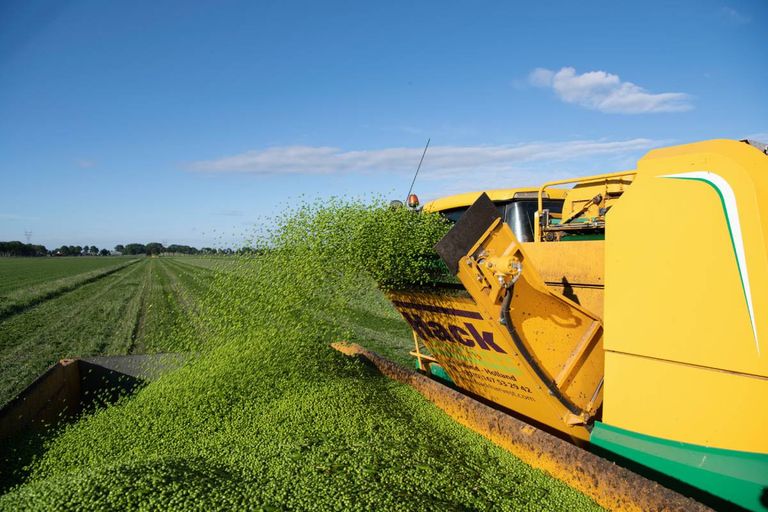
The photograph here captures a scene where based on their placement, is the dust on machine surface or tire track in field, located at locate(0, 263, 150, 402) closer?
the dust on machine surface

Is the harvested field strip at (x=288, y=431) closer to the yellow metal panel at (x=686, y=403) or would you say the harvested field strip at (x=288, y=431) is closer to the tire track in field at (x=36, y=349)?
the yellow metal panel at (x=686, y=403)

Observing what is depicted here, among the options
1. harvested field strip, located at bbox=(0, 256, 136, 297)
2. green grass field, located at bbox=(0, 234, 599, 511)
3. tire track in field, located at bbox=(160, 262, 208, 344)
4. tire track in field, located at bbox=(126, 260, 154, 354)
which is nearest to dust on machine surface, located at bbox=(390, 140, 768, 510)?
green grass field, located at bbox=(0, 234, 599, 511)

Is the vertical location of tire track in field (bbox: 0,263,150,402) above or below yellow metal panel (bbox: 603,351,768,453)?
below

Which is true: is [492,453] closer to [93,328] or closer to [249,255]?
[249,255]

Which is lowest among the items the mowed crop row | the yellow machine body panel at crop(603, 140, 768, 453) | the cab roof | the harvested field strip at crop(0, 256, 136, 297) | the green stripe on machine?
the mowed crop row

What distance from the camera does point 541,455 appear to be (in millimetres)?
2828

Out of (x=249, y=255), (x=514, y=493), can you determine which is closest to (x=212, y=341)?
(x=249, y=255)

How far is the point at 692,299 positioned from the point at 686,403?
20.6 inches

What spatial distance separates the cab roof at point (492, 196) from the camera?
165 inches

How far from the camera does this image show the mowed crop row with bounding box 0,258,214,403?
20.9ft

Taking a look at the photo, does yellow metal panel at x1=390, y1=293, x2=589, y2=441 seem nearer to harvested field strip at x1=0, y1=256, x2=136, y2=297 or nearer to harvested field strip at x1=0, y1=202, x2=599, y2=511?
harvested field strip at x1=0, y1=202, x2=599, y2=511

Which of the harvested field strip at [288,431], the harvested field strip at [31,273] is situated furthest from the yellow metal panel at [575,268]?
the harvested field strip at [31,273]

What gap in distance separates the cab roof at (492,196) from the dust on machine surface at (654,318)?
29.9 inches

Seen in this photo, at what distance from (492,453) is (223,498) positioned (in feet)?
5.52
